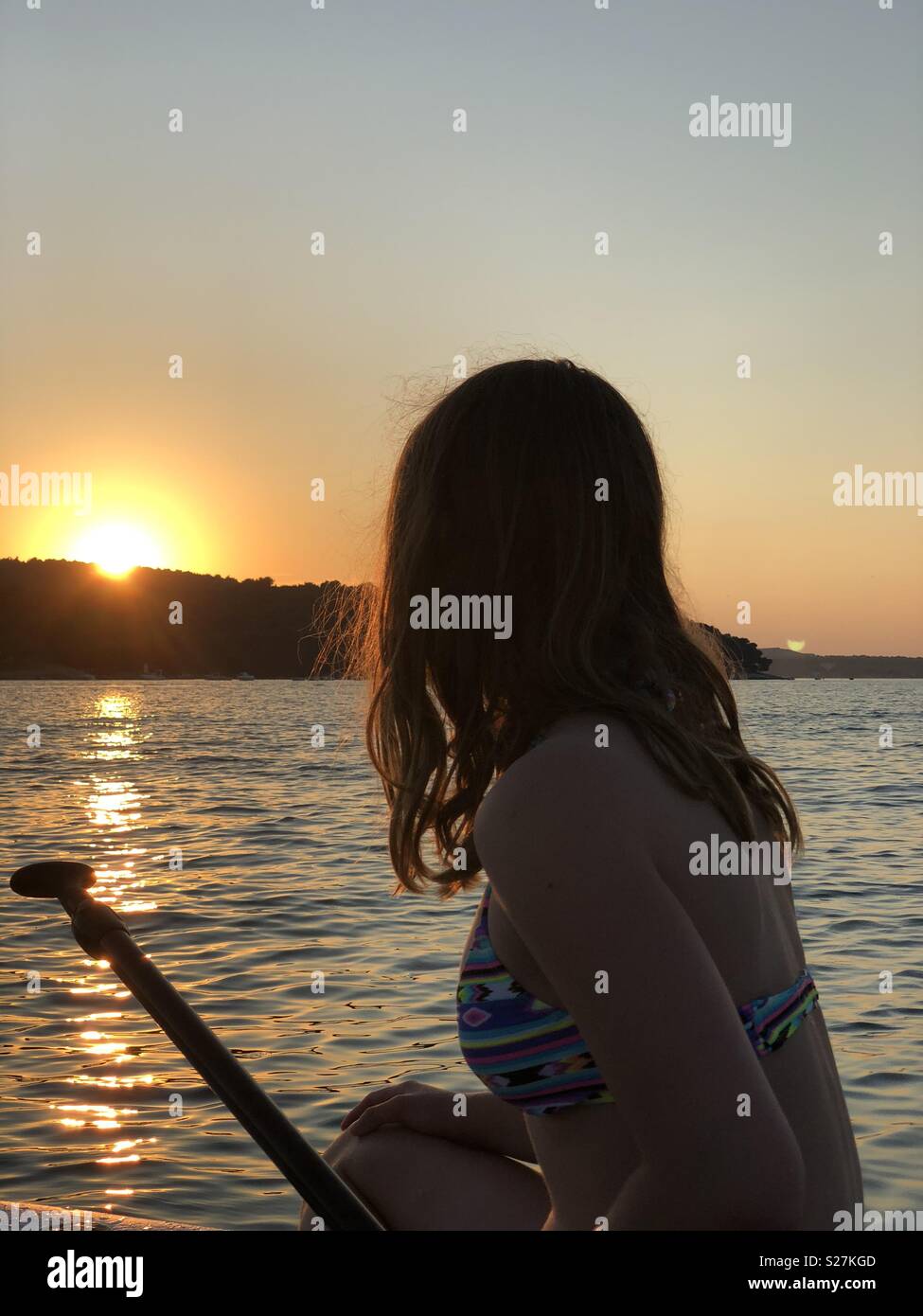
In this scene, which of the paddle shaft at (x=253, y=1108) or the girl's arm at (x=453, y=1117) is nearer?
the paddle shaft at (x=253, y=1108)

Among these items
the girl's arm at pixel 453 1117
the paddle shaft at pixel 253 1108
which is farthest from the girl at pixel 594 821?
the girl's arm at pixel 453 1117

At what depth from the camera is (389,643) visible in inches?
69.1

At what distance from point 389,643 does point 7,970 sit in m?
6.81

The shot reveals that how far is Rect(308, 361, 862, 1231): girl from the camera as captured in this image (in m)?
1.33

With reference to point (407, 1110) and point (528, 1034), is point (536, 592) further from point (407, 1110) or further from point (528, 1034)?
point (407, 1110)

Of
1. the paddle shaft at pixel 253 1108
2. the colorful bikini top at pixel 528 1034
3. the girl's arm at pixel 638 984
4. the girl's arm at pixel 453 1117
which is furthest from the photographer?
the girl's arm at pixel 453 1117

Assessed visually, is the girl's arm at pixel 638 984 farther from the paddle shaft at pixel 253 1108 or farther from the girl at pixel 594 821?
the paddle shaft at pixel 253 1108

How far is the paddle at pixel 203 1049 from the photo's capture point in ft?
5.77

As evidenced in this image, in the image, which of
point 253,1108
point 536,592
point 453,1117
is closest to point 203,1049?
point 253,1108

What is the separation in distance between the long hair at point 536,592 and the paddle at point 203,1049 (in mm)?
432

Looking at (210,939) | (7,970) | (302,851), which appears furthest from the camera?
(302,851)

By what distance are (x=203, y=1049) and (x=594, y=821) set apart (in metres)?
0.78
